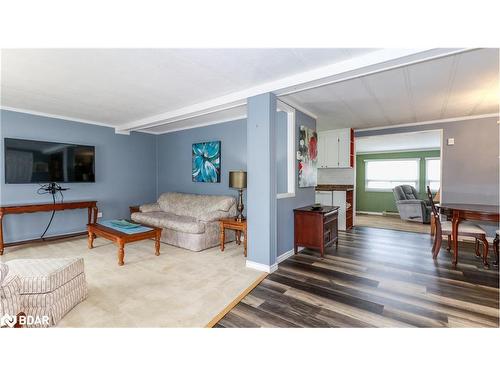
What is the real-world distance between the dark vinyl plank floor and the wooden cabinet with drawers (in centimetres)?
19

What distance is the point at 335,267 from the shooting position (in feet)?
9.66

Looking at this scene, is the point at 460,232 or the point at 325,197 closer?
the point at 460,232

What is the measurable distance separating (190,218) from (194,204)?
428 mm

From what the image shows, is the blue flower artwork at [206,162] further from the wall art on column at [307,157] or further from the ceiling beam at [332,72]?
the wall art on column at [307,157]

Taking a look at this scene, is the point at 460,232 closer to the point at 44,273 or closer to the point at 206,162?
the point at 206,162

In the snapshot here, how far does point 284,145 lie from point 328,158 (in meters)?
2.28

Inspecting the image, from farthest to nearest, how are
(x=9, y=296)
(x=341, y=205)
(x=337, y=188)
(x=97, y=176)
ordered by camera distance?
(x=337, y=188) → (x=341, y=205) → (x=97, y=176) → (x=9, y=296)

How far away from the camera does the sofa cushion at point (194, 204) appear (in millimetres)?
4125

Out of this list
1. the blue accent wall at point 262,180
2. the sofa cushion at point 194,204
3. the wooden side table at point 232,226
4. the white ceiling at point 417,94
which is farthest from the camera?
the sofa cushion at point 194,204

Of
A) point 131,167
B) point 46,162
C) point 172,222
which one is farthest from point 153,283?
point 131,167

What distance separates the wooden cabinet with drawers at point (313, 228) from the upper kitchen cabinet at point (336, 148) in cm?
202

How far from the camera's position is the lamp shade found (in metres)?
3.29

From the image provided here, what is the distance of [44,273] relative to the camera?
5.94ft

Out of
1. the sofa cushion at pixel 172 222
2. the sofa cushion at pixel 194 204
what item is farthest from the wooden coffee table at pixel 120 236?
the sofa cushion at pixel 194 204
